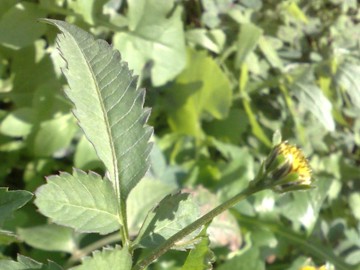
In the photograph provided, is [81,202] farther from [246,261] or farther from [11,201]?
[246,261]

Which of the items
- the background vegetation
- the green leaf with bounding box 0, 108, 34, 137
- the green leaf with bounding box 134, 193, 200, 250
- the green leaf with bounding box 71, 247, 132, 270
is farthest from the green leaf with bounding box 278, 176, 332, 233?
the green leaf with bounding box 71, 247, 132, 270

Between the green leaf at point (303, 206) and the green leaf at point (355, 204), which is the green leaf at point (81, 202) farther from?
the green leaf at point (355, 204)

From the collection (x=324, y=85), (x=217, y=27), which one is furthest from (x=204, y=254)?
(x=324, y=85)

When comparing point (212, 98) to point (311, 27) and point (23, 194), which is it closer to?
point (311, 27)

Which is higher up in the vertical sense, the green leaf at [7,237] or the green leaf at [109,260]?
the green leaf at [109,260]

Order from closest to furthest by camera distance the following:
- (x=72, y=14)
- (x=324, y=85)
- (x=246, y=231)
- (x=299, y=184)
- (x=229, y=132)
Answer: (x=299, y=184) < (x=72, y=14) < (x=246, y=231) < (x=229, y=132) < (x=324, y=85)

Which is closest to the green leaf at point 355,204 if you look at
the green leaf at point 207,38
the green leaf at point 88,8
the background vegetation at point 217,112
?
the background vegetation at point 217,112
